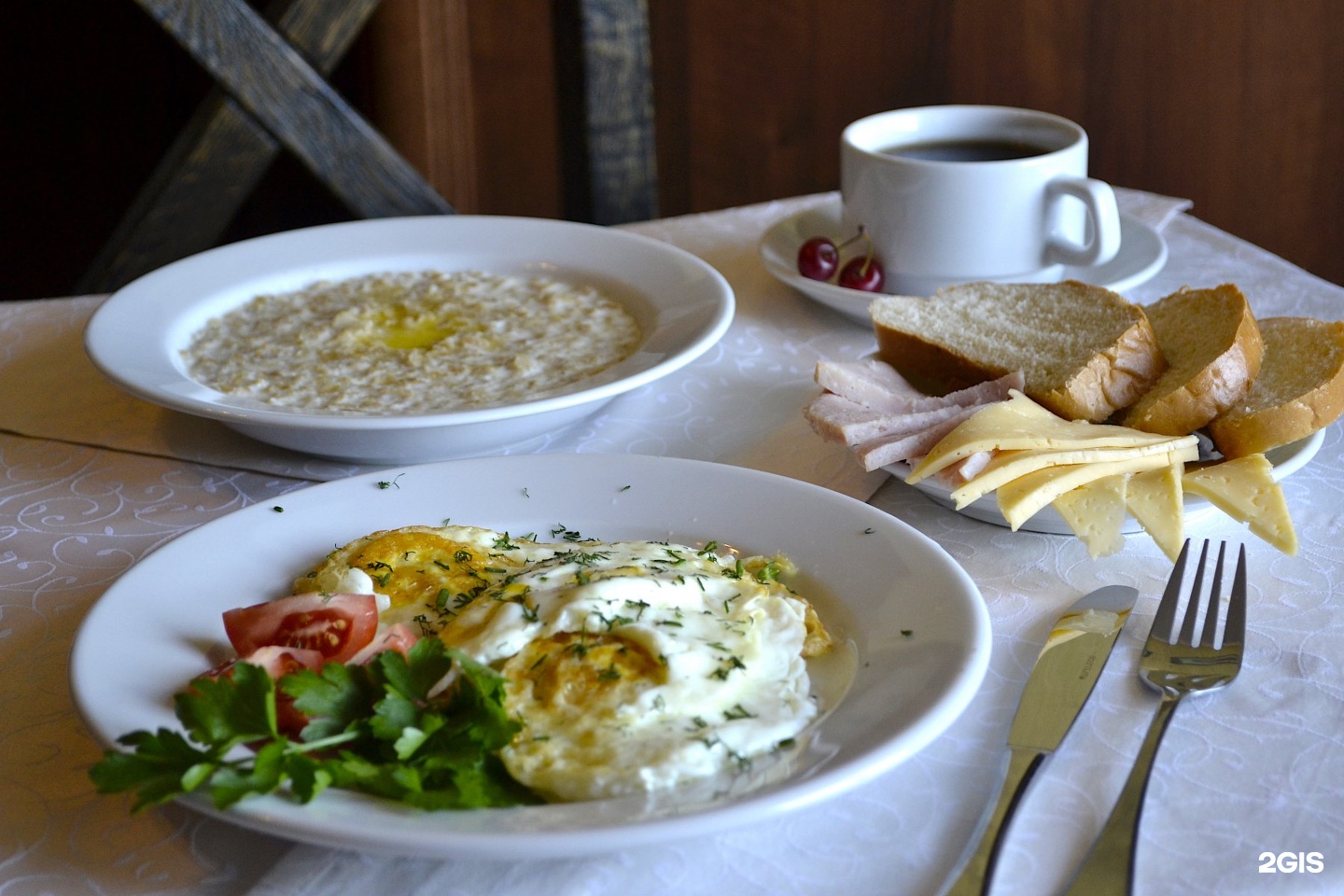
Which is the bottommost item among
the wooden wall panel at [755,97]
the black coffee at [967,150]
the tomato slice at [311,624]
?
the wooden wall panel at [755,97]

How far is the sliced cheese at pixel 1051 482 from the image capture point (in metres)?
1.23

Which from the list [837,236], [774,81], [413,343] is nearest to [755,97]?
[774,81]

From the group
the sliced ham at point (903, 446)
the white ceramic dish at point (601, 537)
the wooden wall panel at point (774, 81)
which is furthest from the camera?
the wooden wall panel at point (774, 81)

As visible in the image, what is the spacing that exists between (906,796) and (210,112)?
2789 millimetres

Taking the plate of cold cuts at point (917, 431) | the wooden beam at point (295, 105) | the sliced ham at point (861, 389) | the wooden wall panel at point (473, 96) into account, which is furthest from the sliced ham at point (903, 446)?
the wooden wall panel at point (473, 96)

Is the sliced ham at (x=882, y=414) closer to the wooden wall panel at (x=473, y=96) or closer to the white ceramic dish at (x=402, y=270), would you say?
the white ceramic dish at (x=402, y=270)

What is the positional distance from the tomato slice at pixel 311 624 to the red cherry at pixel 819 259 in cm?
121

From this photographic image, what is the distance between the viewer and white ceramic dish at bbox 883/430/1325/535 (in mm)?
1299

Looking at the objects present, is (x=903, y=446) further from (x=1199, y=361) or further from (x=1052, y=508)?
(x=1199, y=361)

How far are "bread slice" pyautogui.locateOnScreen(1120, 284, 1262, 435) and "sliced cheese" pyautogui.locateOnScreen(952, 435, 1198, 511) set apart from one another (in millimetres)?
163

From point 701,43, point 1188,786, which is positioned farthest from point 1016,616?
point 701,43

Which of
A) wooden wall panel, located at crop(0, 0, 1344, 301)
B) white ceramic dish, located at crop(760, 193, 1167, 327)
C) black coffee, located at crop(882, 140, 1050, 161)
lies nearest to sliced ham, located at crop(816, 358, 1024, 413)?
white ceramic dish, located at crop(760, 193, 1167, 327)

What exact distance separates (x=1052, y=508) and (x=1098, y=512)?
2.5 inches

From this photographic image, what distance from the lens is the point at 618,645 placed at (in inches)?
37.9
